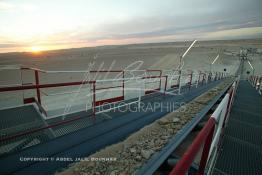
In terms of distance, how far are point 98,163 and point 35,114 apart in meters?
2.38

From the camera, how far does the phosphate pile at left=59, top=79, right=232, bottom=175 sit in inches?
92.8

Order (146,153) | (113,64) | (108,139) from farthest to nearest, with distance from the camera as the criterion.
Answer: (113,64) → (108,139) → (146,153)

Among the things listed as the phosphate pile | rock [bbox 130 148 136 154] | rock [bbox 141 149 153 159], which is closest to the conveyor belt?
the phosphate pile

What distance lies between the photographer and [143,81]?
5789mm

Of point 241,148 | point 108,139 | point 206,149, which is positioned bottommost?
point 241,148

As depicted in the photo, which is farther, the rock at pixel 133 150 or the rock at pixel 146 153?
the rock at pixel 133 150

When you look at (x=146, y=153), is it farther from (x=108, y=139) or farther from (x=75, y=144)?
(x=75, y=144)

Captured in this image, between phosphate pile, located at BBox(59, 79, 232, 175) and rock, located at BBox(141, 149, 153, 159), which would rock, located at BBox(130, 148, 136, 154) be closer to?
phosphate pile, located at BBox(59, 79, 232, 175)

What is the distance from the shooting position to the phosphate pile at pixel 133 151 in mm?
2357

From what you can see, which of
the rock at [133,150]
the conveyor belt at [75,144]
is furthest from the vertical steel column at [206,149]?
the conveyor belt at [75,144]

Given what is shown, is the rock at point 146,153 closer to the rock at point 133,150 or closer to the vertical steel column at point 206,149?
the rock at point 133,150

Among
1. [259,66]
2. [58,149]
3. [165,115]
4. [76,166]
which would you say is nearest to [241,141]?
[165,115]

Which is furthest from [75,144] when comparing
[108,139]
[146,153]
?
[146,153]

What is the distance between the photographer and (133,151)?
2791 millimetres
